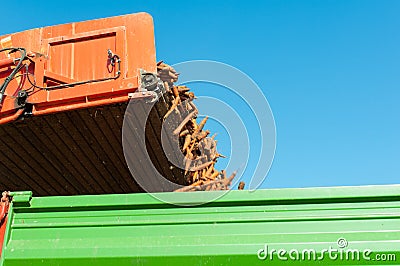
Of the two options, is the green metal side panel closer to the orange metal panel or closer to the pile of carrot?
the orange metal panel

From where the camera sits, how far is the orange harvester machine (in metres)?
3.44

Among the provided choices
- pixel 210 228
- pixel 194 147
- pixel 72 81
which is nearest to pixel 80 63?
pixel 72 81

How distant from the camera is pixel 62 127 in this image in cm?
385

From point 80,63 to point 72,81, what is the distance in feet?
0.53

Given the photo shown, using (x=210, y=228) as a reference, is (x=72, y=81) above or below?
above

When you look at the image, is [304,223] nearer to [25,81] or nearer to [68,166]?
[25,81]

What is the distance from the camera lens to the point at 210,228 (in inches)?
82.8

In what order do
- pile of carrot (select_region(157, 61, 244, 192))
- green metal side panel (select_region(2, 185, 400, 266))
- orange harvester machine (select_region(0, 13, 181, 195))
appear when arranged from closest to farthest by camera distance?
green metal side panel (select_region(2, 185, 400, 266)) → orange harvester machine (select_region(0, 13, 181, 195)) → pile of carrot (select_region(157, 61, 244, 192))

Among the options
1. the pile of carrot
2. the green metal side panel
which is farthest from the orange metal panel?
the green metal side panel

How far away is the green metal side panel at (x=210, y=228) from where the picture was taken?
2006 millimetres

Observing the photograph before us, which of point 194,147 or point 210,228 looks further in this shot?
point 194,147

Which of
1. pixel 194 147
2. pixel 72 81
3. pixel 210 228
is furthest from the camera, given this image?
pixel 194 147

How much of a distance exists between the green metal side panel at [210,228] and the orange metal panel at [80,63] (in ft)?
4.29

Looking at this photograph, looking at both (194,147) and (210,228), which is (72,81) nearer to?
(194,147)
